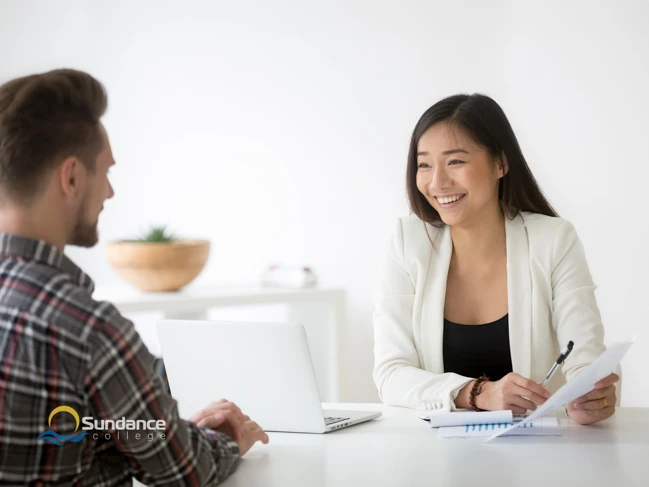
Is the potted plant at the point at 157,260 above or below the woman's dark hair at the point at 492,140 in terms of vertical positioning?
below

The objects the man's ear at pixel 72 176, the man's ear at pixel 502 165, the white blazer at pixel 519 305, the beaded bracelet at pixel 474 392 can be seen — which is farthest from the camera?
the man's ear at pixel 502 165

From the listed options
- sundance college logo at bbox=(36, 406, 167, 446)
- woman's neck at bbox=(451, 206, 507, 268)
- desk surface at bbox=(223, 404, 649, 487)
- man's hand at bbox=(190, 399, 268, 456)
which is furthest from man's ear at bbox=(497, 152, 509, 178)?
sundance college logo at bbox=(36, 406, 167, 446)

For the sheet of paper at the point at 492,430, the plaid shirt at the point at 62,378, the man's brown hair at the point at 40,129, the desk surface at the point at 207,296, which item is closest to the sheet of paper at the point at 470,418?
the sheet of paper at the point at 492,430

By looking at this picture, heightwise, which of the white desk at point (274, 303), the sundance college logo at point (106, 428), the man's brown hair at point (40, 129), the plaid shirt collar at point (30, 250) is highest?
the man's brown hair at point (40, 129)

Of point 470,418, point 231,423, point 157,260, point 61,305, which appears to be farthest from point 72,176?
point 157,260

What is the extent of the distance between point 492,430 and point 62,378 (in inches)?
33.0

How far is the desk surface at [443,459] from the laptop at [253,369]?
42mm

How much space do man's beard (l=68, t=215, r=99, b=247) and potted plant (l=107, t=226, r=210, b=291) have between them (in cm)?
199

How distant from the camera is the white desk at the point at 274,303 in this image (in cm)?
319

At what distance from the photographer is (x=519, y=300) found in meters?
2.09

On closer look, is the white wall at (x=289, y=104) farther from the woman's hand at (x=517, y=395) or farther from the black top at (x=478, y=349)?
the woman's hand at (x=517, y=395)

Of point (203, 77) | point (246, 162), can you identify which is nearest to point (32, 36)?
point (203, 77)

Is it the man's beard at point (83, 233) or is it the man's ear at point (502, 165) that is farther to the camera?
the man's ear at point (502, 165)

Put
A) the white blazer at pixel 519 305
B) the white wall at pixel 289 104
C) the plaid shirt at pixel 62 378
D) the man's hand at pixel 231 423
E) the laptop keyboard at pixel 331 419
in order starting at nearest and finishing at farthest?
the plaid shirt at pixel 62 378, the man's hand at pixel 231 423, the laptop keyboard at pixel 331 419, the white blazer at pixel 519 305, the white wall at pixel 289 104
